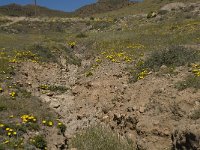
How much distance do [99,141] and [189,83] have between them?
4.12m

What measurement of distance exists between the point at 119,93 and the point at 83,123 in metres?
2.18

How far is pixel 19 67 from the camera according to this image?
804 inches

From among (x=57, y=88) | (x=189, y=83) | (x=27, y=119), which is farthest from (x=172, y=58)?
(x=27, y=119)

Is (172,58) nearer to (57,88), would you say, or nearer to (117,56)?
(117,56)

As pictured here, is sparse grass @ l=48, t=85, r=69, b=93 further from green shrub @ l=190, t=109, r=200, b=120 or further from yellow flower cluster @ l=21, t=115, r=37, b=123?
green shrub @ l=190, t=109, r=200, b=120

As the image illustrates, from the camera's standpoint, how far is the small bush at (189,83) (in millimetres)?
14688

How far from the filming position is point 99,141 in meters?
14.1

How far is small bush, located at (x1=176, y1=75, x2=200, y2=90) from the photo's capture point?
578 inches

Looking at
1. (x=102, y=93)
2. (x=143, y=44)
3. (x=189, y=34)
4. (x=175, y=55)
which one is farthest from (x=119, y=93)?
(x=189, y=34)

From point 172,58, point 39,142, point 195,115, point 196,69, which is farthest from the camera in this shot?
point 172,58

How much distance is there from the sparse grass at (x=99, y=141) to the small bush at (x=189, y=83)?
3.00 m

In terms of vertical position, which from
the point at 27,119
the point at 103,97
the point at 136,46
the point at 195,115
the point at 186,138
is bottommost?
the point at 27,119

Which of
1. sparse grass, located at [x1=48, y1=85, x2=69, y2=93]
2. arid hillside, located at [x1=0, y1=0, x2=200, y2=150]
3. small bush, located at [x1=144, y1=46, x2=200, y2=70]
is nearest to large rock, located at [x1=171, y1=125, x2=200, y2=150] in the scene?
arid hillside, located at [x1=0, y1=0, x2=200, y2=150]

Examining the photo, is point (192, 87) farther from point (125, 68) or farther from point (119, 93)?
point (125, 68)
